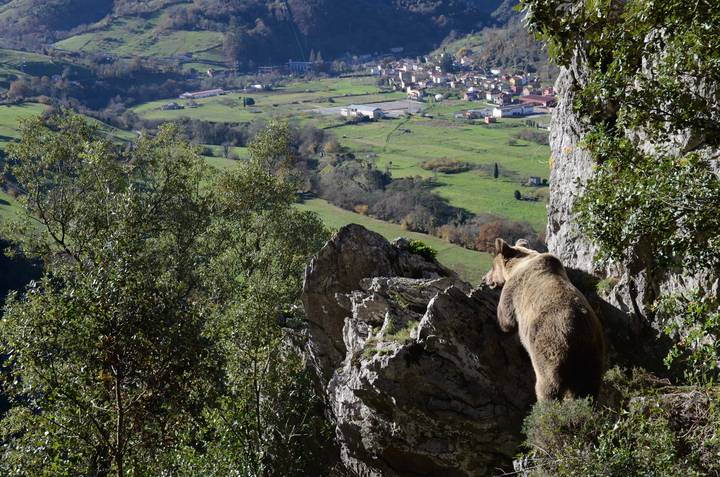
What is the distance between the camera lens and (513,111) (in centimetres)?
13175

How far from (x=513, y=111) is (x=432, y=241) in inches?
3241

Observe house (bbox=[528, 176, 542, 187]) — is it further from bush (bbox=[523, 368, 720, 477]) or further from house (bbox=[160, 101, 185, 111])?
house (bbox=[160, 101, 185, 111])

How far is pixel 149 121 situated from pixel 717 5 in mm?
135603

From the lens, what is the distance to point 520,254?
16500 mm

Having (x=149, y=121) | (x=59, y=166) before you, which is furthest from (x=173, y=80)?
(x=59, y=166)

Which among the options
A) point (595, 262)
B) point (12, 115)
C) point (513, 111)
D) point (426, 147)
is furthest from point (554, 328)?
point (513, 111)

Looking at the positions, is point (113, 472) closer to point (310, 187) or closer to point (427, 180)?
point (310, 187)

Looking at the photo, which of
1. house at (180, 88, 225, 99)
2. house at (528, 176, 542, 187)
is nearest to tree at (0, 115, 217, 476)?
house at (528, 176, 542, 187)

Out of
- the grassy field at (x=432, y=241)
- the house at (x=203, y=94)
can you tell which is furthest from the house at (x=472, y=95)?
the grassy field at (x=432, y=241)

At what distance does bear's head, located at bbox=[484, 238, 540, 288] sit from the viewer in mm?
16125

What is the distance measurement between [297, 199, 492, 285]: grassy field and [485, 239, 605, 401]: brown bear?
2531cm

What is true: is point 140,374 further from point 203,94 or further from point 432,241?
point 203,94

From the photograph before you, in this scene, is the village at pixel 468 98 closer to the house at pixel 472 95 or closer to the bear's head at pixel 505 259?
the house at pixel 472 95

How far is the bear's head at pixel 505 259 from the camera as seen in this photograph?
16.1 m
